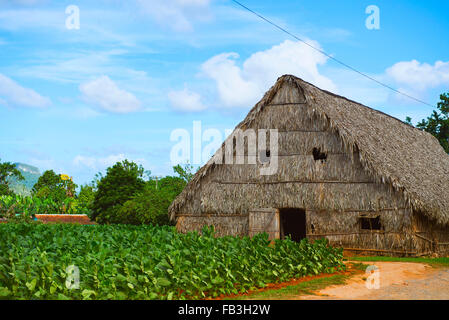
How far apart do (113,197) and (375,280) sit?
71.5 ft

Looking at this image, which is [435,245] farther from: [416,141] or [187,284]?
[187,284]

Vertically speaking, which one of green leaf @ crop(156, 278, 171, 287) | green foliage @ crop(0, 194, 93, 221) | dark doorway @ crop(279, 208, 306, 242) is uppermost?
green foliage @ crop(0, 194, 93, 221)

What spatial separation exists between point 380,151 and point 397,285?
25.2 ft

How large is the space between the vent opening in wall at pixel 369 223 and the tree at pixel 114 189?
16.5m

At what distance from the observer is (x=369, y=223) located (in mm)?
17125

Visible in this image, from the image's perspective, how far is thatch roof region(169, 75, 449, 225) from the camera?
16062mm

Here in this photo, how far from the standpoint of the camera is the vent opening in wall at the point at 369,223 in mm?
17009

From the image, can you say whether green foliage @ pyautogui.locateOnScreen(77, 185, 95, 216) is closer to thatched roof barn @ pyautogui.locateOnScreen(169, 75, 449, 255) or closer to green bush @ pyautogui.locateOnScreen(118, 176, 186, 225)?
green bush @ pyautogui.locateOnScreen(118, 176, 186, 225)

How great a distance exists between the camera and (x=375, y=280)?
11.2m

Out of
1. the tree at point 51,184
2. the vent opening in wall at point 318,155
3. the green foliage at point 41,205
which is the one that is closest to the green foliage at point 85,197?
the green foliage at point 41,205

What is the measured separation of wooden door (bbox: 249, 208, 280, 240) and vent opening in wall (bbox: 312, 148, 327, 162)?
2422mm

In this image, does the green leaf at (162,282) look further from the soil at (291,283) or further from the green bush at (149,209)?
the green bush at (149,209)

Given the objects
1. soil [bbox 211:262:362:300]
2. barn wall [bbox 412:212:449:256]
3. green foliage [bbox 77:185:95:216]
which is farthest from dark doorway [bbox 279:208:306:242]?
green foliage [bbox 77:185:95:216]
